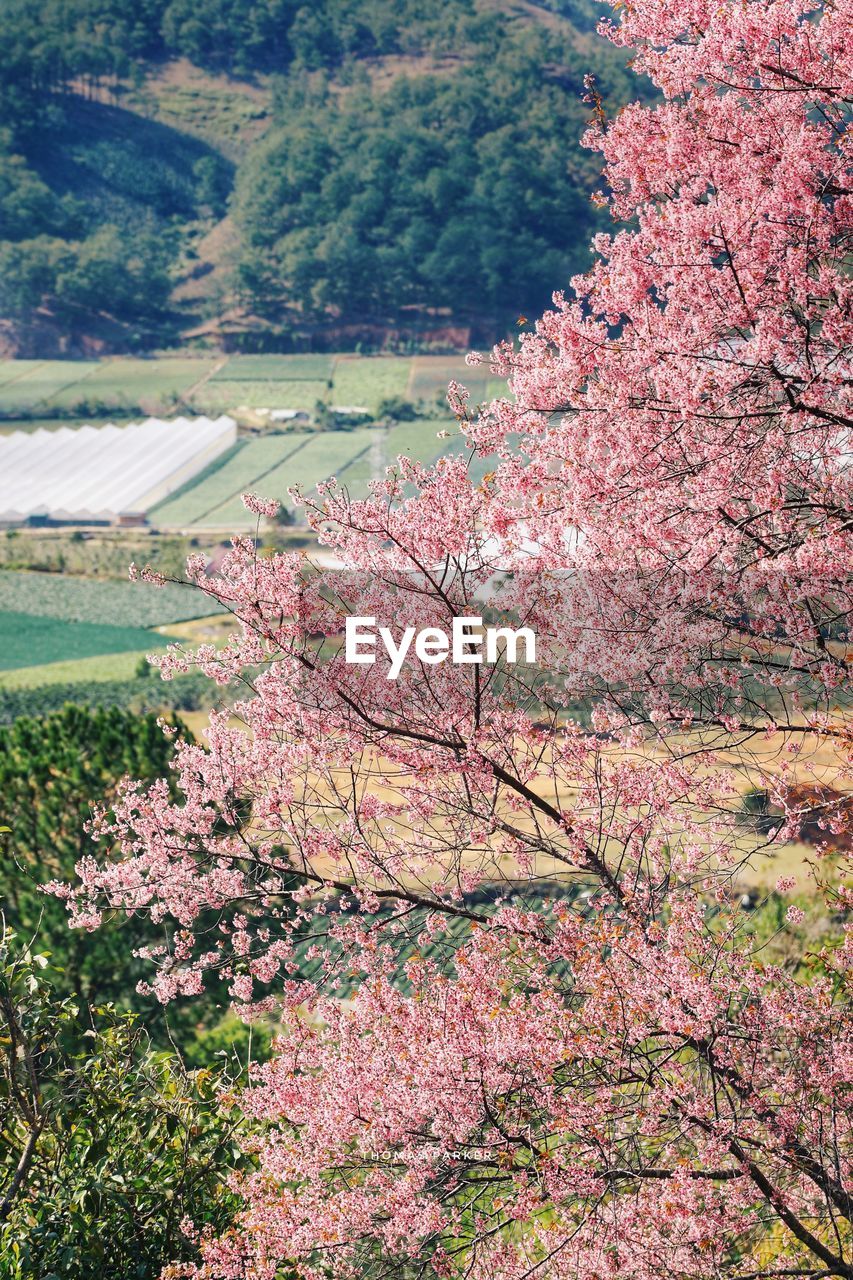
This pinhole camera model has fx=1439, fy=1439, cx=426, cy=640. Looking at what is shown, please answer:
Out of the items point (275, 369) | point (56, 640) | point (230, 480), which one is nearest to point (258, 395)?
point (275, 369)

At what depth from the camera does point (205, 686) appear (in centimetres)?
4684

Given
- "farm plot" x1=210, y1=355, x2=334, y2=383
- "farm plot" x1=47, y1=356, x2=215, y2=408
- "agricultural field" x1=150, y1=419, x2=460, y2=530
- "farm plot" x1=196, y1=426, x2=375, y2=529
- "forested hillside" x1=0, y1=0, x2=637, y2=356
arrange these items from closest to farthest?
"farm plot" x1=196, y1=426, x2=375, y2=529
"agricultural field" x1=150, y1=419, x2=460, y2=530
"farm plot" x1=47, y1=356, x2=215, y2=408
"farm plot" x1=210, y1=355, x2=334, y2=383
"forested hillside" x1=0, y1=0, x2=637, y2=356

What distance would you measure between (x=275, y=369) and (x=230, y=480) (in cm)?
2205

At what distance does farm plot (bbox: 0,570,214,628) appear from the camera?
67188 mm

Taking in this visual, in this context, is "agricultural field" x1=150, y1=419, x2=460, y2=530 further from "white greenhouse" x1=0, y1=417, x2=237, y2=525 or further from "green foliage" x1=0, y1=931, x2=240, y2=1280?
"green foliage" x1=0, y1=931, x2=240, y2=1280

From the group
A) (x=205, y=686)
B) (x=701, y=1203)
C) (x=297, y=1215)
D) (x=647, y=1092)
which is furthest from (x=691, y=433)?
(x=205, y=686)

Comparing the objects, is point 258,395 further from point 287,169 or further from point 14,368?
point 287,169

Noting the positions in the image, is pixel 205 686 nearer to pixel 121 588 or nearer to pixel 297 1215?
pixel 121 588

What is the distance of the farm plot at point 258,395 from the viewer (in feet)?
329

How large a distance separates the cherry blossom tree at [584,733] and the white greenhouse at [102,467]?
259ft

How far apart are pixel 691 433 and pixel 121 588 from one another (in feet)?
220

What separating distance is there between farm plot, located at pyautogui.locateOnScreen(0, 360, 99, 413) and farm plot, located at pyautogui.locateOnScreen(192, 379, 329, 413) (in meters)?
10.9

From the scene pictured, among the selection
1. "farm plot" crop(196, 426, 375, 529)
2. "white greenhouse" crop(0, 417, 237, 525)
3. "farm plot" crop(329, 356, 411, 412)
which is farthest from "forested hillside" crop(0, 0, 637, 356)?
"farm plot" crop(196, 426, 375, 529)

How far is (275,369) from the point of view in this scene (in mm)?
108250
